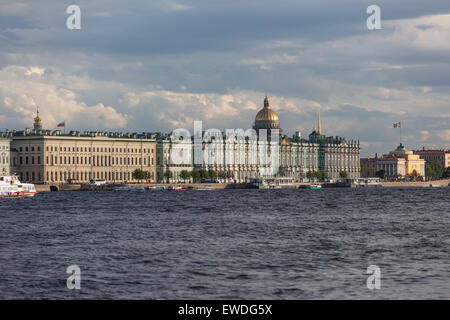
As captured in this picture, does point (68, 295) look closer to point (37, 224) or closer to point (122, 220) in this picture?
point (37, 224)

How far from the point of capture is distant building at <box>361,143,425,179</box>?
169250 mm

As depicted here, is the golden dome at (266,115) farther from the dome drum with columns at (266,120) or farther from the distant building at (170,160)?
the distant building at (170,160)

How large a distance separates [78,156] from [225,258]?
81.2 m

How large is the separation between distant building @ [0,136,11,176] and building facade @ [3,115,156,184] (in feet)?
2.78

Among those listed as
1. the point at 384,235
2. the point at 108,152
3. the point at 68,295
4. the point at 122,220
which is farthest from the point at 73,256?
the point at 108,152

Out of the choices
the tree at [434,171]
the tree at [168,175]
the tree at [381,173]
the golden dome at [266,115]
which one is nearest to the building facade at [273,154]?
the golden dome at [266,115]

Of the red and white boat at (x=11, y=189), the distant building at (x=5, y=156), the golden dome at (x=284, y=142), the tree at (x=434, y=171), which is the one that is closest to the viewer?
the red and white boat at (x=11, y=189)

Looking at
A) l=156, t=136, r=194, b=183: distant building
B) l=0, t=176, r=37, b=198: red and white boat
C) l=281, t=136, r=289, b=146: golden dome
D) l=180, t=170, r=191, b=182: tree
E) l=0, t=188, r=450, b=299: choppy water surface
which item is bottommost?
l=0, t=188, r=450, b=299: choppy water surface

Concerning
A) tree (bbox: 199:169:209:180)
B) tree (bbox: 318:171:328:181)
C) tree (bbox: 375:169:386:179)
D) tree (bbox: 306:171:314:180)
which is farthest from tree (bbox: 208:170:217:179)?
tree (bbox: 375:169:386:179)

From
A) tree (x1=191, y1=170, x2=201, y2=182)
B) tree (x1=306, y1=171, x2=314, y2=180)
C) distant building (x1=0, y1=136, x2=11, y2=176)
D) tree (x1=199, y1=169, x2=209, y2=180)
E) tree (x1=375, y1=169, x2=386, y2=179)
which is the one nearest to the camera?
distant building (x1=0, y1=136, x2=11, y2=176)

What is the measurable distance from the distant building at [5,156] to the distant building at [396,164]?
86.9 m

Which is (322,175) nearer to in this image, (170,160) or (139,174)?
(170,160)

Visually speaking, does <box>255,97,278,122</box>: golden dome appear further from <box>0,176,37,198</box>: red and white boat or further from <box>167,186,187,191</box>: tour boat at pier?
<box>0,176,37,198</box>: red and white boat

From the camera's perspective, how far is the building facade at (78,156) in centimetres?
9506
